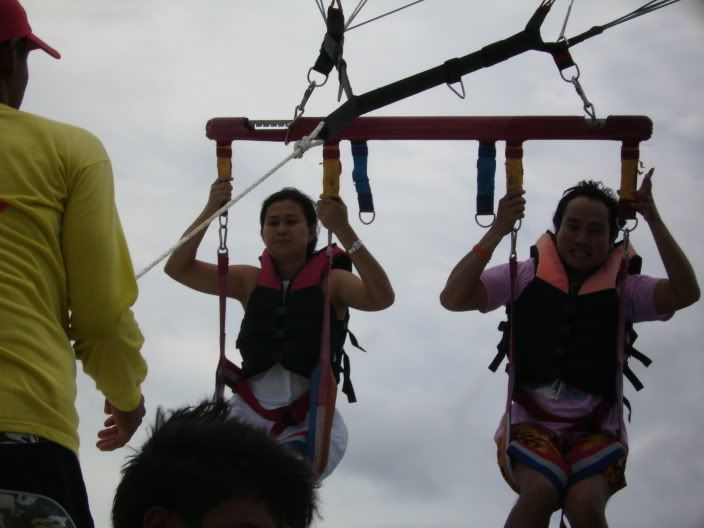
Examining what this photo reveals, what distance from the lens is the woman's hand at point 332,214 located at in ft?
17.6

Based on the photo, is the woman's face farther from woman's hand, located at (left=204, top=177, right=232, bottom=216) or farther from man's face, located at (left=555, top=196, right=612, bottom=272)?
man's face, located at (left=555, top=196, right=612, bottom=272)

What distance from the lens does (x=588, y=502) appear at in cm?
481

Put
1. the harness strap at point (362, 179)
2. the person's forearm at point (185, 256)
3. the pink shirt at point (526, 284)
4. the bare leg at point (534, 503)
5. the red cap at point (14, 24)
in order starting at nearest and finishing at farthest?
the red cap at point (14, 24)
the bare leg at point (534, 503)
the pink shirt at point (526, 284)
the harness strap at point (362, 179)
the person's forearm at point (185, 256)

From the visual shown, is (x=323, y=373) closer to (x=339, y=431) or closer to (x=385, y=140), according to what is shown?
(x=339, y=431)

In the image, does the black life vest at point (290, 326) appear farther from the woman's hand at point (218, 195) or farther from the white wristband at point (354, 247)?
the woman's hand at point (218, 195)

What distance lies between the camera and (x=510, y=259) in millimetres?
5258

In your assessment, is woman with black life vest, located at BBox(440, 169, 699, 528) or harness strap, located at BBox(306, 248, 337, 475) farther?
harness strap, located at BBox(306, 248, 337, 475)

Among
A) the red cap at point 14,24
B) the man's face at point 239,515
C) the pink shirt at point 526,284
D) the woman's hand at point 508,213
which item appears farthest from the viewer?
the woman's hand at point 508,213

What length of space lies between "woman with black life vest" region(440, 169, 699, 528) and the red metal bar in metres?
0.25

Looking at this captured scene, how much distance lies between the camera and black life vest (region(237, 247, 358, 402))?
5.37 m

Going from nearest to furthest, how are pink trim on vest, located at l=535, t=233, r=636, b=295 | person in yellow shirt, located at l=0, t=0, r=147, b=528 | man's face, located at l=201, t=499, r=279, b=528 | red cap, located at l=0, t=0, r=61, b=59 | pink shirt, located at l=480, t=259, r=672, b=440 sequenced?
1. man's face, located at l=201, t=499, r=279, b=528
2. person in yellow shirt, located at l=0, t=0, r=147, b=528
3. red cap, located at l=0, t=0, r=61, b=59
4. pink shirt, located at l=480, t=259, r=672, b=440
5. pink trim on vest, located at l=535, t=233, r=636, b=295

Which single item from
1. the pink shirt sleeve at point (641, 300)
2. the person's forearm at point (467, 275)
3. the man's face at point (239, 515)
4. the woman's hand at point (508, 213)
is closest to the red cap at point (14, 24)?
the man's face at point (239, 515)

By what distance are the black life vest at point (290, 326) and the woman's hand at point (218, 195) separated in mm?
389

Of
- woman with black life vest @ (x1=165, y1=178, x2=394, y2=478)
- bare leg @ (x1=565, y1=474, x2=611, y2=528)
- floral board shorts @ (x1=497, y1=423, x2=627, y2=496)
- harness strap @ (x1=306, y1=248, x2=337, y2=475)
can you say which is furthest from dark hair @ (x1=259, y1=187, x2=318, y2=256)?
bare leg @ (x1=565, y1=474, x2=611, y2=528)
